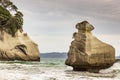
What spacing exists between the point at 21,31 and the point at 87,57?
61127mm

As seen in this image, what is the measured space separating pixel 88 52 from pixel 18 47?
5792cm

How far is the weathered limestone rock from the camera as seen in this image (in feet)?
295

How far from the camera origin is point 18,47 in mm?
93500

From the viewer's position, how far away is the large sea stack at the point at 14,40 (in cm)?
9082

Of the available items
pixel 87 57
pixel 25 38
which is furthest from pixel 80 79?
pixel 25 38

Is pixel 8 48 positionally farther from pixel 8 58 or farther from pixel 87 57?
pixel 87 57

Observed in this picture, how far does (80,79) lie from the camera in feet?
94.8

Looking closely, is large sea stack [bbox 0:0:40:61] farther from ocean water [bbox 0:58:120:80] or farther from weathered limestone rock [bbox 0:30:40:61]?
ocean water [bbox 0:58:120:80]

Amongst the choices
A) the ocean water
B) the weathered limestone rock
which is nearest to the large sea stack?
the weathered limestone rock

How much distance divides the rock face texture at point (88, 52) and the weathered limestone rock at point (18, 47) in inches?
1995

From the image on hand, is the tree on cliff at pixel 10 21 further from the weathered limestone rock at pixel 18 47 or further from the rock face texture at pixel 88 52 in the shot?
the rock face texture at pixel 88 52

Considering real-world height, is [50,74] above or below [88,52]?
below

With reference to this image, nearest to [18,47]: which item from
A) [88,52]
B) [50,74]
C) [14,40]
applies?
[14,40]

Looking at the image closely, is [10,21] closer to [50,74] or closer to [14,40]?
[14,40]
